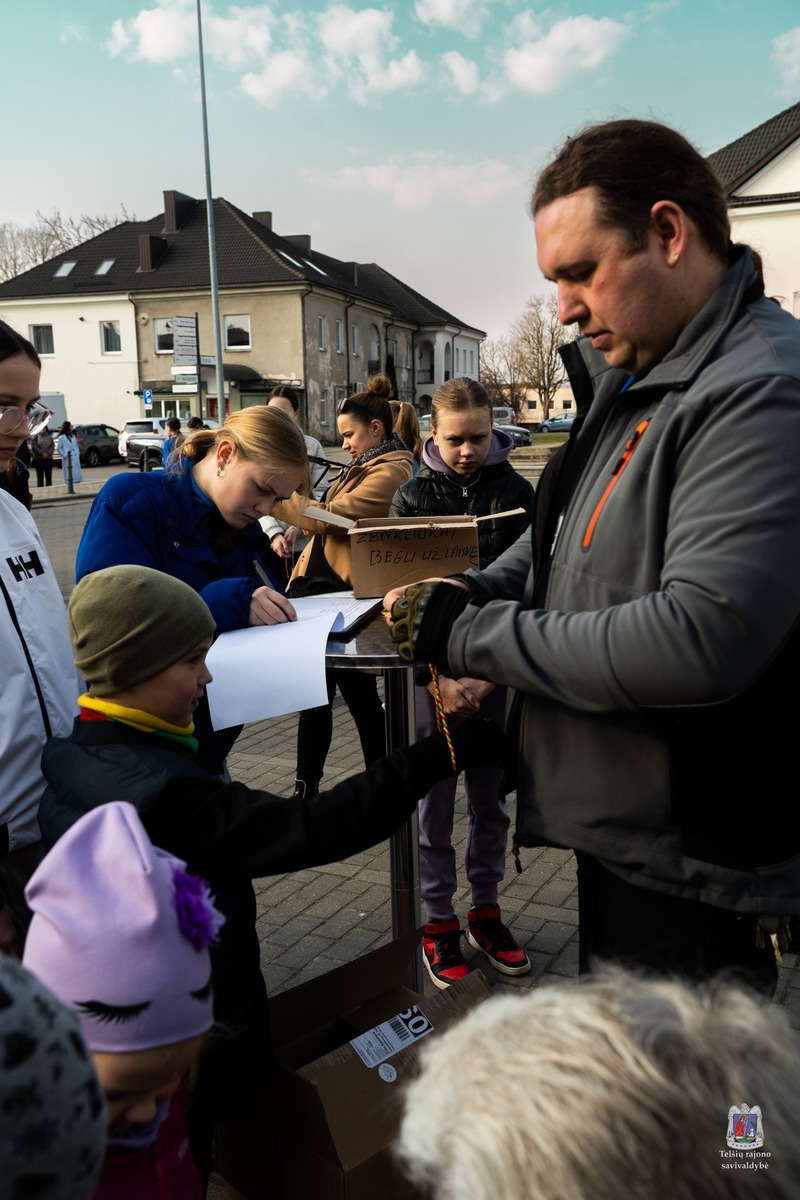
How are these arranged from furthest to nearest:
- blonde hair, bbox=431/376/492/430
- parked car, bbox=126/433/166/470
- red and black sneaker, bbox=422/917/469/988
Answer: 1. parked car, bbox=126/433/166/470
2. blonde hair, bbox=431/376/492/430
3. red and black sneaker, bbox=422/917/469/988

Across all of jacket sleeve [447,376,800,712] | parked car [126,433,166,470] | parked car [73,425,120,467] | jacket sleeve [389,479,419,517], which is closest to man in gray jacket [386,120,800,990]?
jacket sleeve [447,376,800,712]

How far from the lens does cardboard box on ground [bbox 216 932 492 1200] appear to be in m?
1.84

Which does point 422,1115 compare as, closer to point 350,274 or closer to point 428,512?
point 428,512

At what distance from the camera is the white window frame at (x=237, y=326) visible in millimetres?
44656

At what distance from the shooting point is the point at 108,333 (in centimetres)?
4603

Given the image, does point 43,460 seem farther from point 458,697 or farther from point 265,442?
point 458,697

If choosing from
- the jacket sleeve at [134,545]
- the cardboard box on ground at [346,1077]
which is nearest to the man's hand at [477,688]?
the jacket sleeve at [134,545]

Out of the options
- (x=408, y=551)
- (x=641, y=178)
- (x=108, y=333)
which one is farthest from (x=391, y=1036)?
(x=108, y=333)

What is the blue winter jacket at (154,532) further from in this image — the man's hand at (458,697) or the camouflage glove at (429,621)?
the camouflage glove at (429,621)

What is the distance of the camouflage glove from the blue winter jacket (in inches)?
34.2

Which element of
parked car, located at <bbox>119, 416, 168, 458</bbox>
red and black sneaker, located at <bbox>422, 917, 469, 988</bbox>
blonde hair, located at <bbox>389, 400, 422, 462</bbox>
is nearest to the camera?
red and black sneaker, located at <bbox>422, 917, 469, 988</bbox>

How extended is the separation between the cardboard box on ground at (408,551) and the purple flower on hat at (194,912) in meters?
1.19
